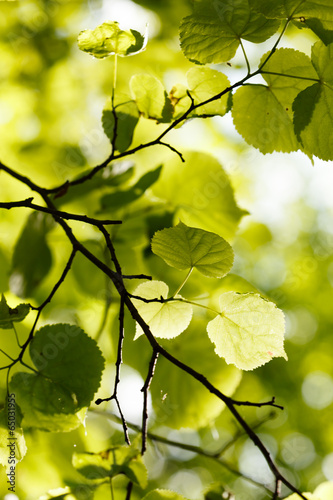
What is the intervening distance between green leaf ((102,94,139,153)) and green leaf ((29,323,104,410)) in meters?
0.42

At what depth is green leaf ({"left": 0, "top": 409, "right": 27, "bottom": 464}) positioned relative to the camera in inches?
27.0

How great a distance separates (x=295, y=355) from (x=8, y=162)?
264 cm

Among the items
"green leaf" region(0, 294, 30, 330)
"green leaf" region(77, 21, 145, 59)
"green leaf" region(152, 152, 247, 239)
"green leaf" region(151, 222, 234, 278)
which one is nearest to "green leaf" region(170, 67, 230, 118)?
"green leaf" region(77, 21, 145, 59)

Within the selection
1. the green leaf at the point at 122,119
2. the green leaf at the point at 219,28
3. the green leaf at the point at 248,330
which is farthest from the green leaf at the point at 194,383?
the green leaf at the point at 219,28

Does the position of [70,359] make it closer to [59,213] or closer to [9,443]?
[9,443]

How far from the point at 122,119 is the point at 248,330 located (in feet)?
1.70

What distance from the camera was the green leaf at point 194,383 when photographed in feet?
3.47

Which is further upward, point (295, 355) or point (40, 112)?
point (40, 112)

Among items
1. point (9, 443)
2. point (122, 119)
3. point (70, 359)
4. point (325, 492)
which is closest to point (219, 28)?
point (122, 119)

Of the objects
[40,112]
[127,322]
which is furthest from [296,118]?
[40,112]

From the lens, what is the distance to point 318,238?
4.01m

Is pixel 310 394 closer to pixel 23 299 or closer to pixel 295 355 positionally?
pixel 295 355

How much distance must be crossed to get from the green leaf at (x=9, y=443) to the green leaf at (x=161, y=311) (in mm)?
249

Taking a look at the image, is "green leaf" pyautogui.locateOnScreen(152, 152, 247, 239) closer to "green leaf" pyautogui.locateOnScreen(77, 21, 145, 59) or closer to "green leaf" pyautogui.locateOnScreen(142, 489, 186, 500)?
"green leaf" pyautogui.locateOnScreen(77, 21, 145, 59)
